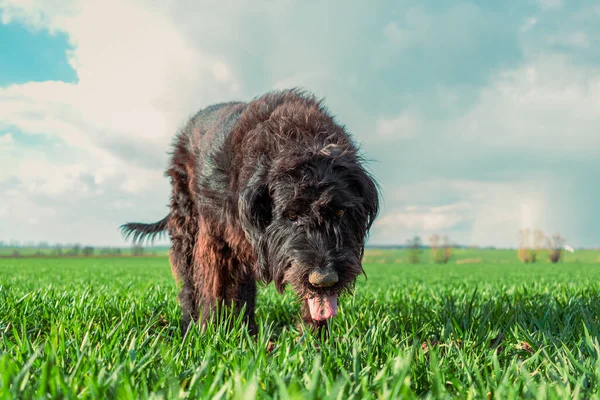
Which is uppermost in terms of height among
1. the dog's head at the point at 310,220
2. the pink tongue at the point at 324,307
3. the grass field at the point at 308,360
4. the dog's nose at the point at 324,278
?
the dog's head at the point at 310,220

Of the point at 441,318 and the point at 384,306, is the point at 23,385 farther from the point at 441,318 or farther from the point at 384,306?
the point at 384,306

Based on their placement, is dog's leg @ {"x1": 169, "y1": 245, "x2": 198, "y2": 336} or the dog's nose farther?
dog's leg @ {"x1": 169, "y1": 245, "x2": 198, "y2": 336}

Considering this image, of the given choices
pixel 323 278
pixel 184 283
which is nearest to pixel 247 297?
pixel 184 283

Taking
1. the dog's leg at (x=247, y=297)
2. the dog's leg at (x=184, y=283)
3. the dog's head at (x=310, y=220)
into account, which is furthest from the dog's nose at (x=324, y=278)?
the dog's leg at (x=184, y=283)

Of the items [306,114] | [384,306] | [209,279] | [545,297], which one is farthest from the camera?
[545,297]

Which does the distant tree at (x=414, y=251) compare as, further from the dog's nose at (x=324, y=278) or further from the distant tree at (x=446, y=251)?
the dog's nose at (x=324, y=278)

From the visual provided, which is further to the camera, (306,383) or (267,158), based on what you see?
(267,158)

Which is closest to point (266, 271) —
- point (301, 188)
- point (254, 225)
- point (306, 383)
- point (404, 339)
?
point (254, 225)

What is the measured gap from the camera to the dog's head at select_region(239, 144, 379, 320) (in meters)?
3.04

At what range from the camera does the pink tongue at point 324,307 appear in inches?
127

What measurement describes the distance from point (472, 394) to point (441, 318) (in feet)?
5.55

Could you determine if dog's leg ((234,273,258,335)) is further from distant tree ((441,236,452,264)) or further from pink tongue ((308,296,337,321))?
distant tree ((441,236,452,264))

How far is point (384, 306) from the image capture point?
4.54 meters

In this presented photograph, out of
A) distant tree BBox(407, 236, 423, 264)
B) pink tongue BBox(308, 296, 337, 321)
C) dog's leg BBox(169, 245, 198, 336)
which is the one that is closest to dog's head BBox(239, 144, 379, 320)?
pink tongue BBox(308, 296, 337, 321)
